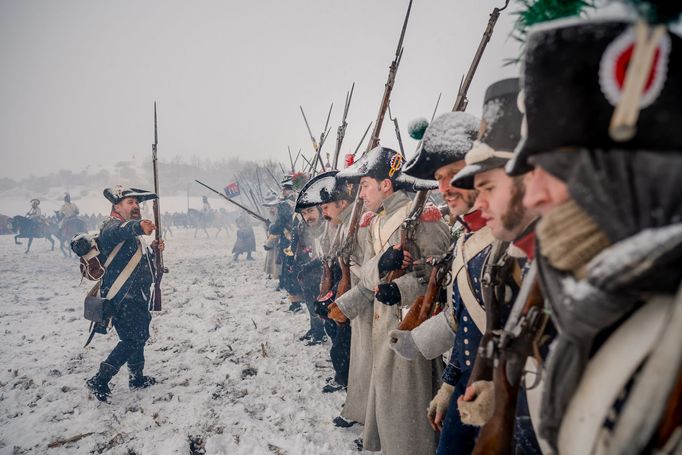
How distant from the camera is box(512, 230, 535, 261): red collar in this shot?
1.33m

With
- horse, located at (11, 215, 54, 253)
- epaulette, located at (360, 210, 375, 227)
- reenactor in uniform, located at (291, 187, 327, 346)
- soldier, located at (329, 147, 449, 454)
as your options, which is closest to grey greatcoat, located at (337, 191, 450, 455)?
soldier, located at (329, 147, 449, 454)

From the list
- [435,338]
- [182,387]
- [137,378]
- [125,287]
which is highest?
[435,338]

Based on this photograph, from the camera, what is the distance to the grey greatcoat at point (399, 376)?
2.53 m

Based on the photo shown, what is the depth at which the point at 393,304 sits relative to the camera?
2625 mm

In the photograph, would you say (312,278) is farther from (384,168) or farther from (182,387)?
(384,168)

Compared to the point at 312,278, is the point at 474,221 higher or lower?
higher

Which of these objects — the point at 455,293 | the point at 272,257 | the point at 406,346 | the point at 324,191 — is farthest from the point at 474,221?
the point at 272,257

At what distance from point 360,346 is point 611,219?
9.92ft

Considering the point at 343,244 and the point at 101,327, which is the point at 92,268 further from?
the point at 343,244

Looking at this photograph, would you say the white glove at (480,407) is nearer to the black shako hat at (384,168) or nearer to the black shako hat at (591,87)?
the black shako hat at (591,87)

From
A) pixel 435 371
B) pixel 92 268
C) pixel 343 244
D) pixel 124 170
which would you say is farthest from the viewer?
pixel 124 170

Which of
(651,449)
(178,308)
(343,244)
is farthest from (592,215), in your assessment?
(178,308)

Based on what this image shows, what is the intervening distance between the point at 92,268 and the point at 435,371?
4517mm

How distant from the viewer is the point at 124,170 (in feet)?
232
